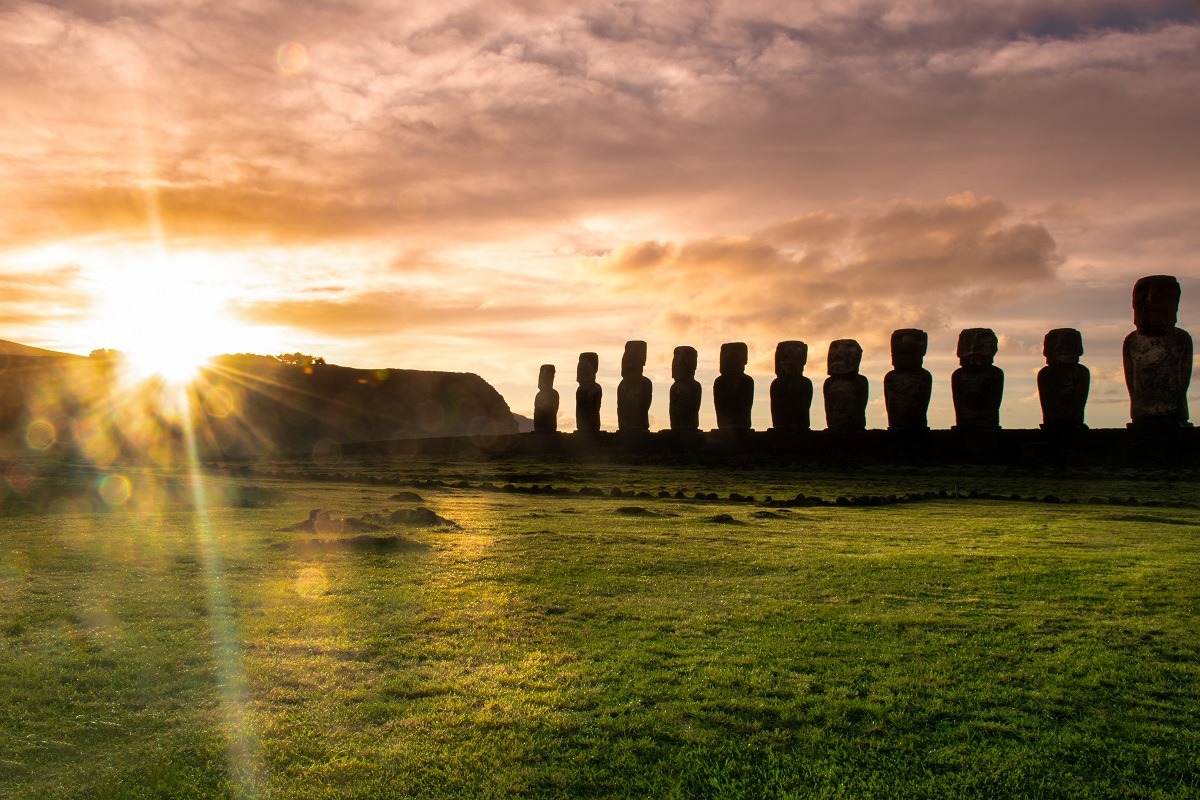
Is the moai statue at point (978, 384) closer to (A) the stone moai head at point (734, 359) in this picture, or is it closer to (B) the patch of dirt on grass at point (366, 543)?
(A) the stone moai head at point (734, 359)

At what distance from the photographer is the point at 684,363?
30.7 m

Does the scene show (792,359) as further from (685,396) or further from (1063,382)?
(1063,382)

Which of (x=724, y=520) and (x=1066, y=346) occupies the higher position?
(x=1066, y=346)

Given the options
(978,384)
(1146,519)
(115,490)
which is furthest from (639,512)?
(978,384)

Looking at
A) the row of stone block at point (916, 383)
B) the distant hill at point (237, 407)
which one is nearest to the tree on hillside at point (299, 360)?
the distant hill at point (237, 407)

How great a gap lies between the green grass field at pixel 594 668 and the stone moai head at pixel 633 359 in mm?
22588

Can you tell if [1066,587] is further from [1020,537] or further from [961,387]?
[961,387]

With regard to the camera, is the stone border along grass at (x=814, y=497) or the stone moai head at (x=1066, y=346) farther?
the stone moai head at (x=1066, y=346)

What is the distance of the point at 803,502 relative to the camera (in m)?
15.9

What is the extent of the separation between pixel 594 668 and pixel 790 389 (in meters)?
23.7

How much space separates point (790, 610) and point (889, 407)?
20669 mm

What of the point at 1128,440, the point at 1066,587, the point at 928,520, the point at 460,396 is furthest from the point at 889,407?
the point at 460,396

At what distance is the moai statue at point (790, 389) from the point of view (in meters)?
27.7

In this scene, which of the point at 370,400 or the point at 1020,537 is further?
the point at 370,400
